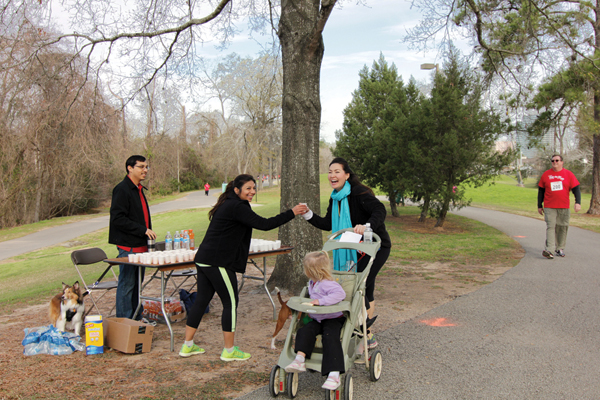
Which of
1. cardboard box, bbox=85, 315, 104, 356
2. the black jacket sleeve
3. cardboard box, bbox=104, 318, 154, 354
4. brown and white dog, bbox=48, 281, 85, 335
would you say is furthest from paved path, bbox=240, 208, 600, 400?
brown and white dog, bbox=48, 281, 85, 335

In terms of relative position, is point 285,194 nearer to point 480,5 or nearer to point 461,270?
point 461,270

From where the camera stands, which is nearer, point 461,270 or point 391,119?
point 461,270

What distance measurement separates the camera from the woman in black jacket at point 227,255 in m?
4.35

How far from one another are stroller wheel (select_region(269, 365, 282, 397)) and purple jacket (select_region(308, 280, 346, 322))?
0.53 metres

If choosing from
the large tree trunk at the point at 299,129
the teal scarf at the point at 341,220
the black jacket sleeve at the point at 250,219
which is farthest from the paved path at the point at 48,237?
the teal scarf at the point at 341,220

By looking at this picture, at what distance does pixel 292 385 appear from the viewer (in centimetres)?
351

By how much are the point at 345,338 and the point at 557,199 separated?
841 centimetres

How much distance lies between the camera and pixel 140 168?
5527 millimetres

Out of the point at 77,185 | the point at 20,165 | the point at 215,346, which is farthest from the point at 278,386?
the point at 77,185

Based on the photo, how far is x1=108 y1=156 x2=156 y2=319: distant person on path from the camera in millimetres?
5336

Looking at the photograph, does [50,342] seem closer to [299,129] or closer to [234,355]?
[234,355]

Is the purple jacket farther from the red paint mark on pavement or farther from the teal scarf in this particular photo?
the red paint mark on pavement

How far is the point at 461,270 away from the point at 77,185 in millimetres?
26304

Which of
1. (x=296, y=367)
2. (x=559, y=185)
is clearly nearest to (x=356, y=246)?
(x=296, y=367)
